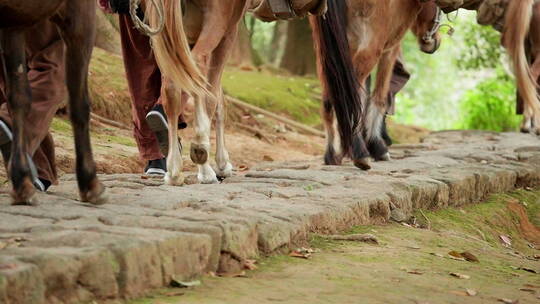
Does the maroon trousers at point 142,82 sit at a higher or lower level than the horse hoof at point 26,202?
higher

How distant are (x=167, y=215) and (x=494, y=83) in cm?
1379

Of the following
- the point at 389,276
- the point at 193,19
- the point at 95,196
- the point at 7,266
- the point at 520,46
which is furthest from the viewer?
the point at 520,46

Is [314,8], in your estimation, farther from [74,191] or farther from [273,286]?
[273,286]

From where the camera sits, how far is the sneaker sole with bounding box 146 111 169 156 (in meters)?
6.48

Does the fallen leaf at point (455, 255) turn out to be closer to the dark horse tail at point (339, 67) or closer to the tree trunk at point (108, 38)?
the dark horse tail at point (339, 67)

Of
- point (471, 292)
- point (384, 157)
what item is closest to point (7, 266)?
point (471, 292)

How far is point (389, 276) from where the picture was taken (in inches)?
179

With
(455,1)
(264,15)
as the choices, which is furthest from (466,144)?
(264,15)

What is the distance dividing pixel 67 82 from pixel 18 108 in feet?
0.84

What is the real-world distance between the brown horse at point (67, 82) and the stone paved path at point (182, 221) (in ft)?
0.39

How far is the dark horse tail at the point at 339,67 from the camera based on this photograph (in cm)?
741

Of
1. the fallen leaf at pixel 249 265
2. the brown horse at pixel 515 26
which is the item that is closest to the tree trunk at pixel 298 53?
the brown horse at pixel 515 26

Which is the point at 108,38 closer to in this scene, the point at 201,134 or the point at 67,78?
the point at 201,134

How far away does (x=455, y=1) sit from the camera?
27.1 ft
